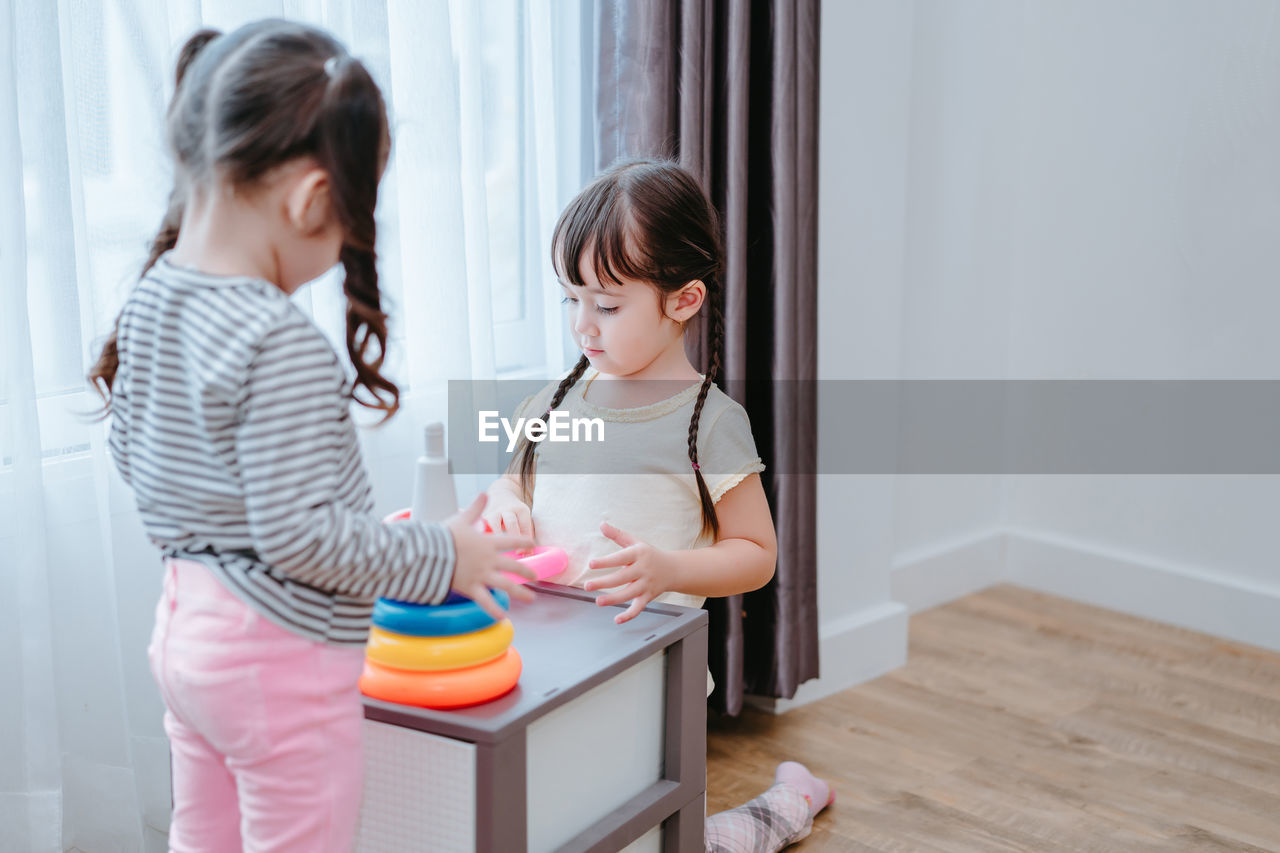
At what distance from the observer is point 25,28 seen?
1.16m

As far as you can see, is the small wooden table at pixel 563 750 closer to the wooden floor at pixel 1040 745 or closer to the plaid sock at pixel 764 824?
the plaid sock at pixel 764 824

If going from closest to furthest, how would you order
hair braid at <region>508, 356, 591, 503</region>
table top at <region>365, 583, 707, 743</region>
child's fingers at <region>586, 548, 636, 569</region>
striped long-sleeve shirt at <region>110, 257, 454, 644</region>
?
striped long-sleeve shirt at <region>110, 257, 454, 644</region> < table top at <region>365, 583, 707, 743</region> < child's fingers at <region>586, 548, 636, 569</region> < hair braid at <region>508, 356, 591, 503</region>

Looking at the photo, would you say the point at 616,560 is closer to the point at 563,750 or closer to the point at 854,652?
the point at 563,750

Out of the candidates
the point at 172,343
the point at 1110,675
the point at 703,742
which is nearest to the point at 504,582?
the point at 172,343

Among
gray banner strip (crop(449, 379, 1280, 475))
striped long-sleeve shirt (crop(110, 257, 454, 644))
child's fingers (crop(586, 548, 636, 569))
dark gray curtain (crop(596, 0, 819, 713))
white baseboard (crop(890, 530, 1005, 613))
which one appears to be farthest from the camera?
white baseboard (crop(890, 530, 1005, 613))

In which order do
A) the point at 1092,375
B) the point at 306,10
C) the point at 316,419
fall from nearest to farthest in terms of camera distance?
the point at 316,419, the point at 306,10, the point at 1092,375

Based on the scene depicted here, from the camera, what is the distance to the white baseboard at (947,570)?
8.06 feet

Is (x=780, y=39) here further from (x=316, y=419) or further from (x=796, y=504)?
(x=316, y=419)

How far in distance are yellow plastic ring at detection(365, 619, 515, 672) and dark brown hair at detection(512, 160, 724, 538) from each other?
0.42 m

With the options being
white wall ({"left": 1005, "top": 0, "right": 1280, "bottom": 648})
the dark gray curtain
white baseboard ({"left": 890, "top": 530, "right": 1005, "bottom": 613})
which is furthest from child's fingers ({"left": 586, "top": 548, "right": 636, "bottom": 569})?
white wall ({"left": 1005, "top": 0, "right": 1280, "bottom": 648})

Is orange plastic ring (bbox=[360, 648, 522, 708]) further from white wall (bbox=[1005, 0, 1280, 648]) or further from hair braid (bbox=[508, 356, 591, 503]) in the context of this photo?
white wall (bbox=[1005, 0, 1280, 648])

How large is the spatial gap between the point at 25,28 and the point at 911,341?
1724 mm

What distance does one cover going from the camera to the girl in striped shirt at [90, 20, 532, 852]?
739 mm

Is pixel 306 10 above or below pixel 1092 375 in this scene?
above
